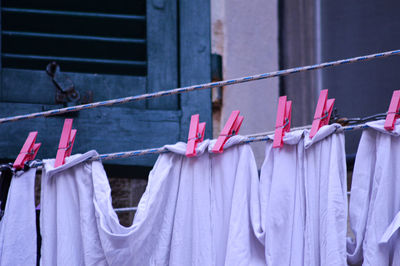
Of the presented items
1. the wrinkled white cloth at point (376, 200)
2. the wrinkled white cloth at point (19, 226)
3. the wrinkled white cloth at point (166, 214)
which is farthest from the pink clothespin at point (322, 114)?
the wrinkled white cloth at point (19, 226)

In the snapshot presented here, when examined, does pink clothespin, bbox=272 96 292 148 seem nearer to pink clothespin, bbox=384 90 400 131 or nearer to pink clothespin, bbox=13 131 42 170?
pink clothespin, bbox=384 90 400 131

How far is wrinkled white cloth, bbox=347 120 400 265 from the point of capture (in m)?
2.74

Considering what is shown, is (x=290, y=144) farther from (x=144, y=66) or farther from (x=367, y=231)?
(x=144, y=66)

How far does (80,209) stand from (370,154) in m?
1.11

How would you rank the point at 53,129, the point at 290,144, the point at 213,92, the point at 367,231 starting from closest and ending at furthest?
the point at 367,231 < the point at 290,144 < the point at 53,129 < the point at 213,92

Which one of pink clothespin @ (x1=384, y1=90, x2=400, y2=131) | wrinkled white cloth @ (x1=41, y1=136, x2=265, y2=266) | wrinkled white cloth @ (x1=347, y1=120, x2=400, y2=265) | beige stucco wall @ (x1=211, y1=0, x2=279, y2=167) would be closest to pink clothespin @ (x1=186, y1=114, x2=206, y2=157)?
wrinkled white cloth @ (x1=41, y1=136, x2=265, y2=266)

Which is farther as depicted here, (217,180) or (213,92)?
(213,92)

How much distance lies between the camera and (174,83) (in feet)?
12.9

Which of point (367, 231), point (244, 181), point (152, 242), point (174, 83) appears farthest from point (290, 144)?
point (174, 83)

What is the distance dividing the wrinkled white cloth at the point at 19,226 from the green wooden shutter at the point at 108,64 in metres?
0.58

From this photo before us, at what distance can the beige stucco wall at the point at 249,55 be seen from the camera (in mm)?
4133

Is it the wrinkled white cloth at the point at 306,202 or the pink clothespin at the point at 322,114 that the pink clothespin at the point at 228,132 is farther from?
the pink clothespin at the point at 322,114

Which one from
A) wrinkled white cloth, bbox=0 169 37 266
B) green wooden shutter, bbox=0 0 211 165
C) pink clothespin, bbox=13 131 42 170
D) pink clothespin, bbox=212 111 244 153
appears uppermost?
green wooden shutter, bbox=0 0 211 165

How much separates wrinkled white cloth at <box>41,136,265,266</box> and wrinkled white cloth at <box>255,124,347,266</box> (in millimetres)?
90
